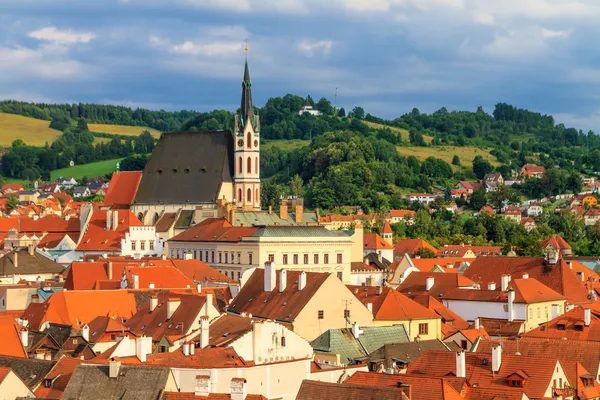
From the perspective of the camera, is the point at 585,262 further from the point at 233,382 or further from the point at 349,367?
the point at 233,382

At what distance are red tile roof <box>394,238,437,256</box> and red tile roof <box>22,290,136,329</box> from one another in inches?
2637

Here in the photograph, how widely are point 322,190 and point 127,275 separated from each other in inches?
4262

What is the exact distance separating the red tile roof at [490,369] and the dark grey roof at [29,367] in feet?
47.7

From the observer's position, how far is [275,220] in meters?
116

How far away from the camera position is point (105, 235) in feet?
383

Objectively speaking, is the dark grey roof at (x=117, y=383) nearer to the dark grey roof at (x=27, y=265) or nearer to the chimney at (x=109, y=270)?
the chimney at (x=109, y=270)

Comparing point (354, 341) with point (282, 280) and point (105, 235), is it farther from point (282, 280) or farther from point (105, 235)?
point (105, 235)

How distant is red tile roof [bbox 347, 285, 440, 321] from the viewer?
69938 millimetres

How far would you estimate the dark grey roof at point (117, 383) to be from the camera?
1583 inches

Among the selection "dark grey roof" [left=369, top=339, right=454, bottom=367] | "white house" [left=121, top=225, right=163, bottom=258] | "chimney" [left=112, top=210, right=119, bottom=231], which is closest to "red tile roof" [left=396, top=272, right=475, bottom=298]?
"dark grey roof" [left=369, top=339, right=454, bottom=367]

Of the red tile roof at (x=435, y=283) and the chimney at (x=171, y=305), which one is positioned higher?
the chimney at (x=171, y=305)

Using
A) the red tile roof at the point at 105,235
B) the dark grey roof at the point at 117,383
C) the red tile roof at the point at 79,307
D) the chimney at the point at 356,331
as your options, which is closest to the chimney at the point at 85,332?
the red tile roof at the point at 79,307

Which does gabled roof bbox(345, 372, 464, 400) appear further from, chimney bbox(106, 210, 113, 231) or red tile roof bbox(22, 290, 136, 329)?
chimney bbox(106, 210, 113, 231)

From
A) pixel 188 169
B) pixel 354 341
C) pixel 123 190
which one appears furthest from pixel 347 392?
pixel 123 190
